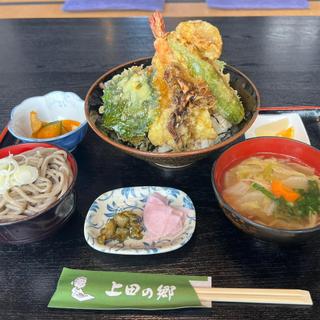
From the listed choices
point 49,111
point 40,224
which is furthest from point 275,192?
point 49,111

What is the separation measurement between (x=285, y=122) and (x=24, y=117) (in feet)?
3.73

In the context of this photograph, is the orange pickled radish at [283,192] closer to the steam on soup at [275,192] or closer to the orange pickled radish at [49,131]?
the steam on soup at [275,192]

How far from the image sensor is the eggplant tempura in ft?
4.05

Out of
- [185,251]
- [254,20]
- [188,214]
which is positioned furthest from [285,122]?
[254,20]

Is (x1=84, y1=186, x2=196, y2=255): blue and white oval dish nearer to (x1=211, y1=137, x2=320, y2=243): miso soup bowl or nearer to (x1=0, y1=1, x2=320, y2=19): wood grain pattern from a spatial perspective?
(x1=211, y1=137, x2=320, y2=243): miso soup bowl

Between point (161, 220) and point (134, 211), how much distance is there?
0.12 metres

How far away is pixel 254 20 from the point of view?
252 cm

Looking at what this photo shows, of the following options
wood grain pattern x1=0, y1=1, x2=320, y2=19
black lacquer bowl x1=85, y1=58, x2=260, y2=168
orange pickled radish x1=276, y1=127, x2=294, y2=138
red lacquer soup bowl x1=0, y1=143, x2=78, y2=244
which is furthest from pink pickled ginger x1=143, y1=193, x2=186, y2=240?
wood grain pattern x1=0, y1=1, x2=320, y2=19

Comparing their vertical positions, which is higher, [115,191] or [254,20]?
[254,20]

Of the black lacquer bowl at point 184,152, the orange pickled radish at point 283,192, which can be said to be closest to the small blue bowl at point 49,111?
the black lacquer bowl at point 184,152

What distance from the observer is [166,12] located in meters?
2.95

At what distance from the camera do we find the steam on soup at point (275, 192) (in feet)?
3.62

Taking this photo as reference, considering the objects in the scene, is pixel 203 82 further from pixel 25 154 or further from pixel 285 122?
pixel 25 154

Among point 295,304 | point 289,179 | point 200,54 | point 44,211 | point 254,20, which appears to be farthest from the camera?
point 254,20
